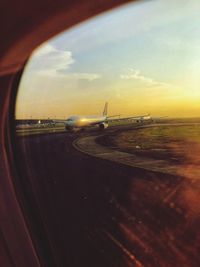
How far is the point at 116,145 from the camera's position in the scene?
7.11ft

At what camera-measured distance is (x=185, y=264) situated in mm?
1971

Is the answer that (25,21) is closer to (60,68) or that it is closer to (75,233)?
(60,68)

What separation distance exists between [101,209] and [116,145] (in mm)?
304

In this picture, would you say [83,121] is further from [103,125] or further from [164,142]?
[164,142]

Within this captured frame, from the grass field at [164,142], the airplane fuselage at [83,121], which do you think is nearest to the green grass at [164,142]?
the grass field at [164,142]

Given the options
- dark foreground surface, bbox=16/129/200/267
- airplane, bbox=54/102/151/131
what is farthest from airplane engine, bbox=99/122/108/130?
dark foreground surface, bbox=16/129/200/267

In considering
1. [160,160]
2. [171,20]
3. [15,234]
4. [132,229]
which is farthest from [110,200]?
[171,20]

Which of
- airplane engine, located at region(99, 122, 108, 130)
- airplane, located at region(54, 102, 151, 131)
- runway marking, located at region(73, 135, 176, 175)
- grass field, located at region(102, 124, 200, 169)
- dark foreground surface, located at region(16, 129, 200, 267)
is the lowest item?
dark foreground surface, located at region(16, 129, 200, 267)

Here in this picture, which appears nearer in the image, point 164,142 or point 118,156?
point 164,142

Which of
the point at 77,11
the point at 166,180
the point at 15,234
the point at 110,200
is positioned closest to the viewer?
the point at 77,11

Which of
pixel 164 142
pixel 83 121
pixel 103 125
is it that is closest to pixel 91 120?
pixel 83 121

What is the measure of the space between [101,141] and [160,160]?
0.40 m

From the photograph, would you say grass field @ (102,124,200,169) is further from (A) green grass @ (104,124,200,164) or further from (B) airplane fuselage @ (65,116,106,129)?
(B) airplane fuselage @ (65,116,106,129)

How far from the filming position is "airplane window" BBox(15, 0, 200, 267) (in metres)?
1.76
